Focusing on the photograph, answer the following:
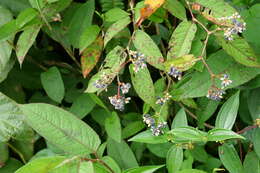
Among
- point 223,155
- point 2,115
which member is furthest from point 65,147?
point 223,155

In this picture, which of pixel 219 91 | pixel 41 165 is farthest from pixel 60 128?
pixel 219 91

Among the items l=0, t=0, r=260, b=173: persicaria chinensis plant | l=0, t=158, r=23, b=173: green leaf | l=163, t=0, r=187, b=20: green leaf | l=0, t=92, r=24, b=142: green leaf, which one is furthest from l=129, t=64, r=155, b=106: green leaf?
l=0, t=158, r=23, b=173: green leaf

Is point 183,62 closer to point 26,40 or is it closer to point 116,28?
point 116,28

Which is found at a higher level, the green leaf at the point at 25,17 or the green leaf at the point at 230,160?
the green leaf at the point at 25,17

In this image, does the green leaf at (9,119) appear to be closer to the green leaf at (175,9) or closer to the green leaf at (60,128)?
the green leaf at (60,128)

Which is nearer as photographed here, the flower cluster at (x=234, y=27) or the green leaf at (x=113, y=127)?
the flower cluster at (x=234, y=27)

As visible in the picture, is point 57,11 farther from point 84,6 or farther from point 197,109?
point 197,109

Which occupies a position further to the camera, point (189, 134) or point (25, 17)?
point (25, 17)

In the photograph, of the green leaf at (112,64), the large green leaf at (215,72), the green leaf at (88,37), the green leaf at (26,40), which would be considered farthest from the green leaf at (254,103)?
the green leaf at (26,40)
